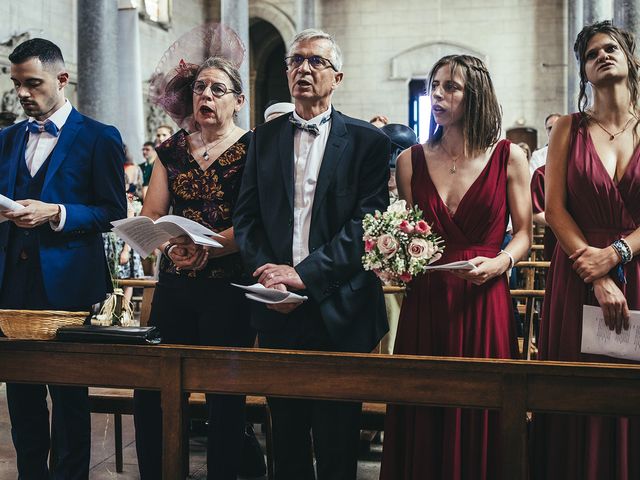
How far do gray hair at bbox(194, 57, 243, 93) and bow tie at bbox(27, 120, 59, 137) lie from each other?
633 millimetres

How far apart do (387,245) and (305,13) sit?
53.4 ft

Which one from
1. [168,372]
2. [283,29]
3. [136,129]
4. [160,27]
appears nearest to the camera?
[168,372]

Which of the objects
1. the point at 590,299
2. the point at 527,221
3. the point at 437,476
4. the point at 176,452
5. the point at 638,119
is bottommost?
the point at 437,476

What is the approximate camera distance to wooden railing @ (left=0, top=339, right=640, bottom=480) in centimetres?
239

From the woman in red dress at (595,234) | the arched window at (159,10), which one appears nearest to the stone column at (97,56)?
the arched window at (159,10)

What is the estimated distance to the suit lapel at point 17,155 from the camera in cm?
338

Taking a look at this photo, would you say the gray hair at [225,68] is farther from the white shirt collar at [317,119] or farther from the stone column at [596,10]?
the stone column at [596,10]

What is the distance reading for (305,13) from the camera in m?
18.2

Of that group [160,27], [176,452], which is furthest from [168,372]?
[160,27]

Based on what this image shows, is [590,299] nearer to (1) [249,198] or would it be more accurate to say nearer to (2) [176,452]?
(1) [249,198]

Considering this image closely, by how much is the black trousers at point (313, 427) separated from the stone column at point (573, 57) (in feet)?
47.2

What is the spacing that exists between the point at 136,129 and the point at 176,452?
11960 mm

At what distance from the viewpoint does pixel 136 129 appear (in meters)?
14.0

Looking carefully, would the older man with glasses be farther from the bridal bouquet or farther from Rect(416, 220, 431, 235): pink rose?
Rect(416, 220, 431, 235): pink rose
